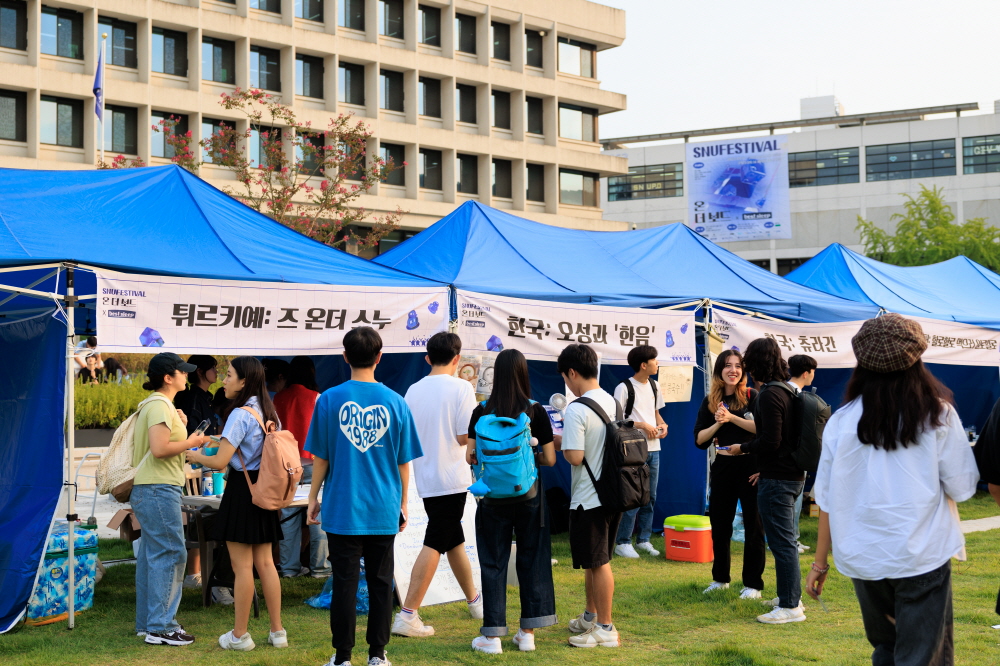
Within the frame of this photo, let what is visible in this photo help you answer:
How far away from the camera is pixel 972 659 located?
5.44 meters

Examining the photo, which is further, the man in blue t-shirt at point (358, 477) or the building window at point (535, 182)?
the building window at point (535, 182)

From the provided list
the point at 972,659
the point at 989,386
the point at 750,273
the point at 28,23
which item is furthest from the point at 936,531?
the point at 28,23

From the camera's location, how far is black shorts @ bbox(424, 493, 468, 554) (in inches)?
235

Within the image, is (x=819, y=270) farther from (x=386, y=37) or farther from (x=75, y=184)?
(x=386, y=37)

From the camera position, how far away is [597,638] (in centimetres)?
579

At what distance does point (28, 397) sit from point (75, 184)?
194 centimetres

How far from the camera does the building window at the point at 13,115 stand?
30.7 metres

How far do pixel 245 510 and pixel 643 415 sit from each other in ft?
13.8

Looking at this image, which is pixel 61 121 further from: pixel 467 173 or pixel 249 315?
pixel 249 315

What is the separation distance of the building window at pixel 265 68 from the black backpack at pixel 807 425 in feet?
105

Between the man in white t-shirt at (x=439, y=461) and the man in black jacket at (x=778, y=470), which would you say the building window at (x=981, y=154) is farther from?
the man in white t-shirt at (x=439, y=461)

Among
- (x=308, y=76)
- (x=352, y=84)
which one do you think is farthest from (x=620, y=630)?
(x=352, y=84)

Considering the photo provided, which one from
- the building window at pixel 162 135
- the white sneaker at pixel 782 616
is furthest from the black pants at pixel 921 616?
the building window at pixel 162 135

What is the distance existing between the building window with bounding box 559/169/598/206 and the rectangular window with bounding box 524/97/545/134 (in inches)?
82.3
